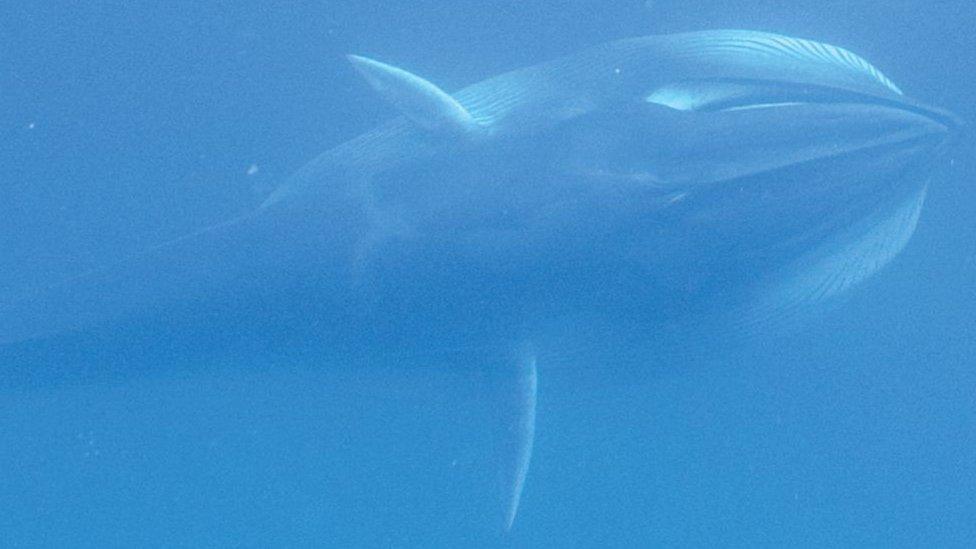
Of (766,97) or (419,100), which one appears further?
(766,97)

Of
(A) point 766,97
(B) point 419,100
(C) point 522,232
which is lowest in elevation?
(C) point 522,232

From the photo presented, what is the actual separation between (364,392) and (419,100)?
1.94m

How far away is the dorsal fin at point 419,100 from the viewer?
19.7 feet

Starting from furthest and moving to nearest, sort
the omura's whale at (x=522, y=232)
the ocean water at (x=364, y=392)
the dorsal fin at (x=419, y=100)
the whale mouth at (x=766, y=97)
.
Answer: the ocean water at (x=364, y=392)
the whale mouth at (x=766, y=97)
the dorsal fin at (x=419, y=100)
the omura's whale at (x=522, y=232)

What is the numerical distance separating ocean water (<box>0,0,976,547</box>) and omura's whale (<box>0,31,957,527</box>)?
30.3 inches

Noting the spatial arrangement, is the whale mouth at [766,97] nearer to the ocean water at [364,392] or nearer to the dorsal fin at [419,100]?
the ocean water at [364,392]

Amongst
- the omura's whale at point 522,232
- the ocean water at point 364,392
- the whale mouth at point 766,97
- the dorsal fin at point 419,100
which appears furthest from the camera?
the ocean water at point 364,392

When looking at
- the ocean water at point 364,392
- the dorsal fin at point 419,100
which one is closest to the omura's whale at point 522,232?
the dorsal fin at point 419,100

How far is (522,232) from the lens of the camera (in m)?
5.53

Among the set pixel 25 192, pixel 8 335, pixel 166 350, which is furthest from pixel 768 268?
pixel 25 192

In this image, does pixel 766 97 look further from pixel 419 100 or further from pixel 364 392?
pixel 364 392

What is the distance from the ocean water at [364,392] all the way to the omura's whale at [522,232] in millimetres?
770

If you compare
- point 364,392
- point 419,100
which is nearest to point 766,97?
point 419,100

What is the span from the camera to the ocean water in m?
7.02
